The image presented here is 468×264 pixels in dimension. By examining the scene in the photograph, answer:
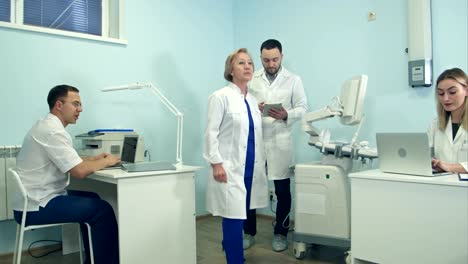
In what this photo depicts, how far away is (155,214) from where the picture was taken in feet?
7.54

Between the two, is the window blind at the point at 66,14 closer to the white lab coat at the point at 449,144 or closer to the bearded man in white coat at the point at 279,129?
the bearded man in white coat at the point at 279,129

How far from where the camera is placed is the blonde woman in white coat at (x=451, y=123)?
198 centimetres

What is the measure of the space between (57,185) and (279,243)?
1573mm

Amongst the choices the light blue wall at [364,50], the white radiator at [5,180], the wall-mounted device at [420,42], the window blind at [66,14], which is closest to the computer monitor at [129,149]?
the white radiator at [5,180]

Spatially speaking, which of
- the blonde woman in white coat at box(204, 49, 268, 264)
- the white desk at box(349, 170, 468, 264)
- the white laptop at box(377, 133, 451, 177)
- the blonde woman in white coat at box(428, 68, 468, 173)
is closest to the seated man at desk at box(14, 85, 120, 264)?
the blonde woman in white coat at box(204, 49, 268, 264)

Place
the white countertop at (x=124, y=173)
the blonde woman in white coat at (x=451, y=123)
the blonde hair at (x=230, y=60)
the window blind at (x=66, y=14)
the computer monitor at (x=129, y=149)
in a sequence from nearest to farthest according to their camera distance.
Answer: the blonde woman in white coat at (x=451, y=123) → the white countertop at (x=124, y=173) → the blonde hair at (x=230, y=60) → the computer monitor at (x=129, y=149) → the window blind at (x=66, y=14)

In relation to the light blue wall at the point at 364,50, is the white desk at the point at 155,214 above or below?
below

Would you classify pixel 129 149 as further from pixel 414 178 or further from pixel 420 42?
pixel 420 42

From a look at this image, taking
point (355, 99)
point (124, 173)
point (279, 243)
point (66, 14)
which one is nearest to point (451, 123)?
point (355, 99)

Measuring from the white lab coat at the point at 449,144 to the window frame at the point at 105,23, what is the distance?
2463mm

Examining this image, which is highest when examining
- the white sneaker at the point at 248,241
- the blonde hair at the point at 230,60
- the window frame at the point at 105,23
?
the window frame at the point at 105,23

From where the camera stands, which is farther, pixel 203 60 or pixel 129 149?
pixel 203 60

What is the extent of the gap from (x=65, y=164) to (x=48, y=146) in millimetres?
137

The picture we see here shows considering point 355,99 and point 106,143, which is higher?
point 355,99
